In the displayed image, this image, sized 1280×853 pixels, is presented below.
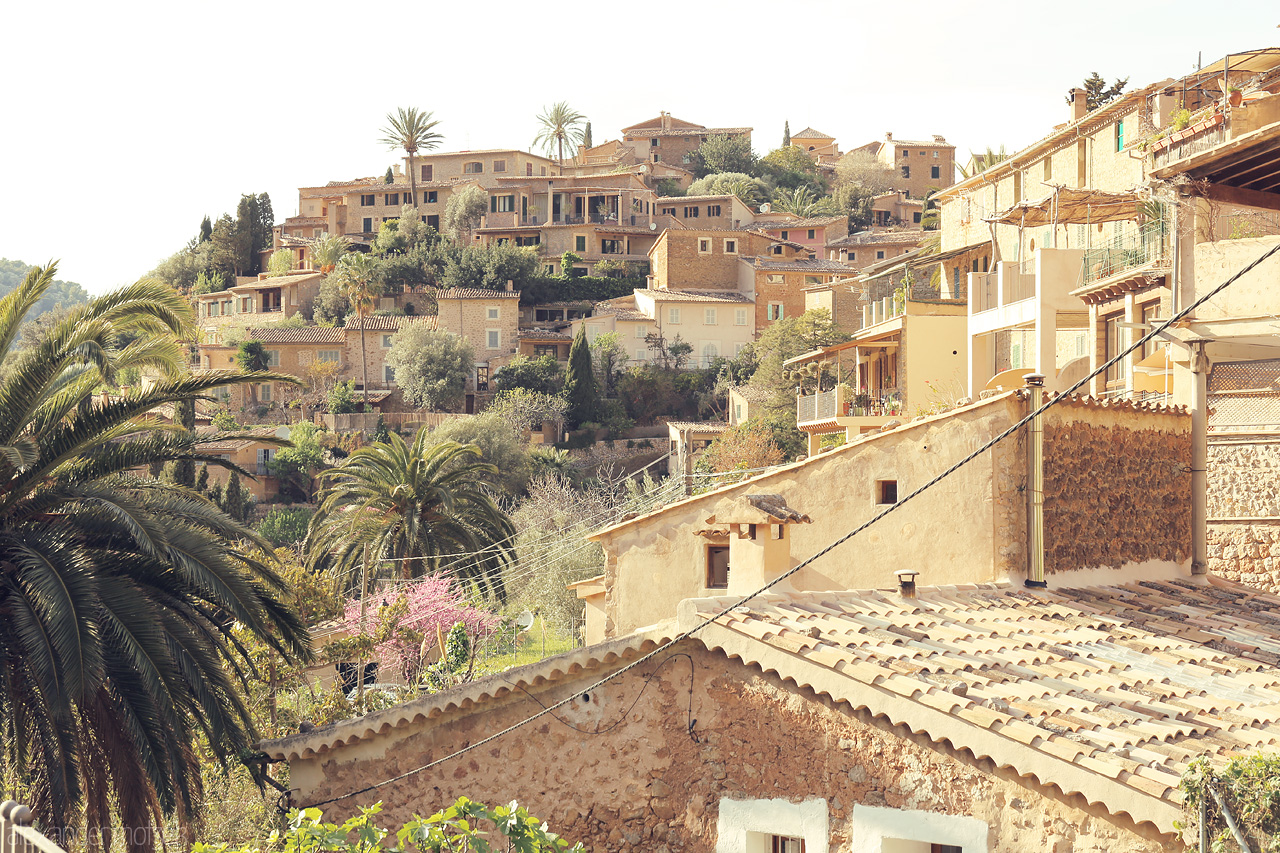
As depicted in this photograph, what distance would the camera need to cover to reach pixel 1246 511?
23.9 metres

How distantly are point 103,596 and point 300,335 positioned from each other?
222 ft

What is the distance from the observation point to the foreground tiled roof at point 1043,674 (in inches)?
336

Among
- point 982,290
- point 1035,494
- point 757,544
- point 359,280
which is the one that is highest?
point 359,280

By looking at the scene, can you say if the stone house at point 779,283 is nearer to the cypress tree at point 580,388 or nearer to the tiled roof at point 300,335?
the cypress tree at point 580,388

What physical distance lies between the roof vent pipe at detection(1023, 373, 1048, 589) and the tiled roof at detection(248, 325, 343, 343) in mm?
65877

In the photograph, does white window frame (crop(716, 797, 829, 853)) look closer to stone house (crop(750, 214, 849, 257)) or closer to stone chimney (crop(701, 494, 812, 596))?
stone chimney (crop(701, 494, 812, 596))

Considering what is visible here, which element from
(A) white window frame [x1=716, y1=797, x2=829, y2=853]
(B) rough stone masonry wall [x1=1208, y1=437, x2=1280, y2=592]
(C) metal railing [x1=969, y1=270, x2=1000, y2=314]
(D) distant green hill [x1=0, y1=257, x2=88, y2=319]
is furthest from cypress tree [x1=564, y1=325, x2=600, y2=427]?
(D) distant green hill [x1=0, y1=257, x2=88, y2=319]

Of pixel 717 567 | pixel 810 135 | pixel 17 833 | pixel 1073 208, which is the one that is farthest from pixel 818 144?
pixel 17 833

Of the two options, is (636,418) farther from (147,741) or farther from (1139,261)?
(147,741)

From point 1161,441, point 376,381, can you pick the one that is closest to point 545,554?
point 1161,441

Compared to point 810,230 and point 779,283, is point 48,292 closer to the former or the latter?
point 810,230

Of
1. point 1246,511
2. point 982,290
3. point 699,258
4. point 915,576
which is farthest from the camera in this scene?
point 699,258

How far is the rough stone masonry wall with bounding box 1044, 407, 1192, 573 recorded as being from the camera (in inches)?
581

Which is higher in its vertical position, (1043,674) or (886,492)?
(886,492)
